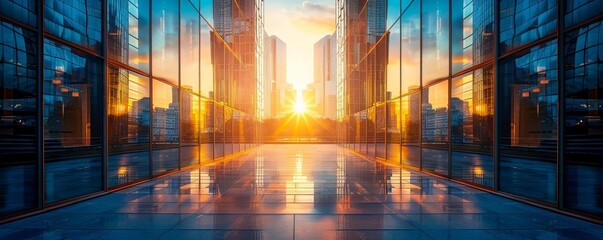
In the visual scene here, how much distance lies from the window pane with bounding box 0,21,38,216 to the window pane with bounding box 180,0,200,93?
4832 mm

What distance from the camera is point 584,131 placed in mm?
27000

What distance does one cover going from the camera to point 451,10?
10609mm

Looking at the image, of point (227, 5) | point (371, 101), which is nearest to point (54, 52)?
point (227, 5)

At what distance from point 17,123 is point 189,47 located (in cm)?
2404

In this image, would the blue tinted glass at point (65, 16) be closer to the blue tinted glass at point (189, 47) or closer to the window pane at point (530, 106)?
the blue tinted glass at point (189, 47)

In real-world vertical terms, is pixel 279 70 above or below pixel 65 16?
above

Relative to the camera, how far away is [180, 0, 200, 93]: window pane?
13441mm

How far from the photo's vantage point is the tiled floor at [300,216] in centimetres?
500

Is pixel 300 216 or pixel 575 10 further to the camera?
pixel 575 10

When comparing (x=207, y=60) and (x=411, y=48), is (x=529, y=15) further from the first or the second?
(x=207, y=60)

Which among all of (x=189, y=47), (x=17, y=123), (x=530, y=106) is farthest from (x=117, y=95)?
(x=530, y=106)

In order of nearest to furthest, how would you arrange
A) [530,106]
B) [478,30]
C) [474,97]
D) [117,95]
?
[474,97], [530,106], [117,95], [478,30]

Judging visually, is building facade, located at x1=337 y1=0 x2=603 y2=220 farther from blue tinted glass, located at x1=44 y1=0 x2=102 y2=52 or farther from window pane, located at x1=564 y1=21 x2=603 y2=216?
blue tinted glass, located at x1=44 y1=0 x2=102 y2=52

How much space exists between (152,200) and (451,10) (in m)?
10.4
